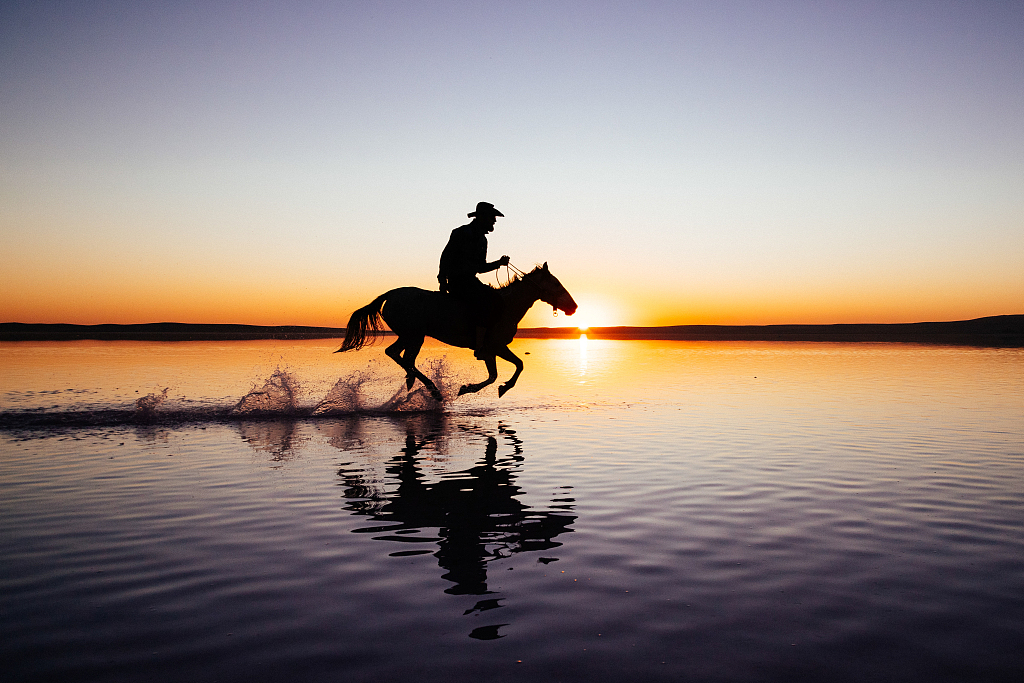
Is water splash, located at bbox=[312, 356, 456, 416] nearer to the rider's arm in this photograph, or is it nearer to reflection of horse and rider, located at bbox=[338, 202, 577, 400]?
reflection of horse and rider, located at bbox=[338, 202, 577, 400]

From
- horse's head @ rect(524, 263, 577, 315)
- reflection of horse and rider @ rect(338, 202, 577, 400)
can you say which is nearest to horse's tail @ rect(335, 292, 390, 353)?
reflection of horse and rider @ rect(338, 202, 577, 400)

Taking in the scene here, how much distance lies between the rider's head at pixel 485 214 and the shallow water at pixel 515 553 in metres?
4.61

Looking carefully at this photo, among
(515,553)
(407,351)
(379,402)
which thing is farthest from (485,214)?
(515,553)

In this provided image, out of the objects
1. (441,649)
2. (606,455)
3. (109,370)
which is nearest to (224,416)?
(606,455)

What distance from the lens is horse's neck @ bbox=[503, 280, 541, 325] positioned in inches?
631

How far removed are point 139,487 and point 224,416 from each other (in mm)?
7600

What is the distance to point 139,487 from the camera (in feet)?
28.5

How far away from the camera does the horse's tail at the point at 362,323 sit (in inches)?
656

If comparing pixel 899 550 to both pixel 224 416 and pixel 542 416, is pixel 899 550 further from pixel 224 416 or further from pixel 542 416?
pixel 224 416

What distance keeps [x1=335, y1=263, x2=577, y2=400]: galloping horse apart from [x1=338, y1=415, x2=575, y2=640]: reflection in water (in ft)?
18.2

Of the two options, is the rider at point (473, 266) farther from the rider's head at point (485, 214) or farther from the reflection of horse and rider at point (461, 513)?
the reflection of horse and rider at point (461, 513)

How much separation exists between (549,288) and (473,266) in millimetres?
1920

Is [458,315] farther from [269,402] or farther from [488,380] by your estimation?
[269,402]

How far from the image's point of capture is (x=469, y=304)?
1566 centimetres
